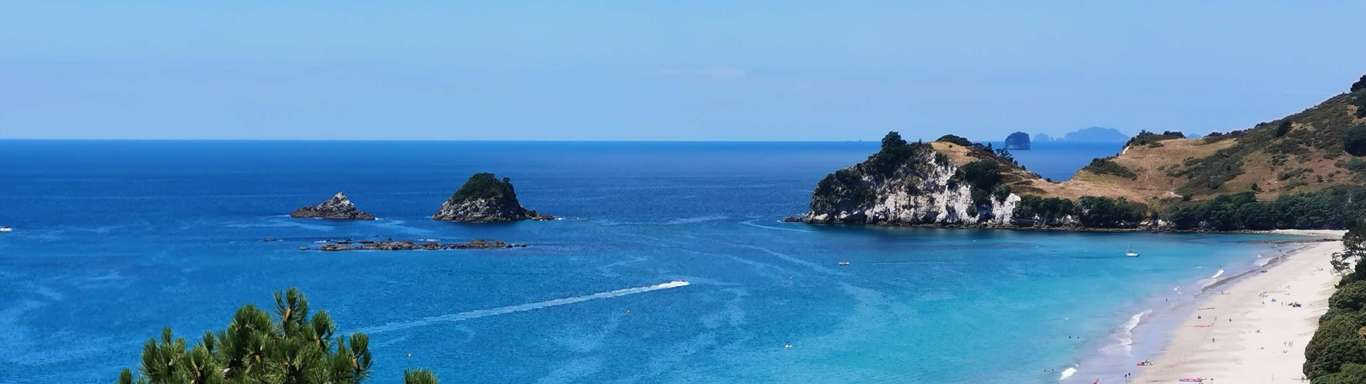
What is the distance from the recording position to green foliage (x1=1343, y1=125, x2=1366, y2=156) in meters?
165

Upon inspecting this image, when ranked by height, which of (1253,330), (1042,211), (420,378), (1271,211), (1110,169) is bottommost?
(1253,330)

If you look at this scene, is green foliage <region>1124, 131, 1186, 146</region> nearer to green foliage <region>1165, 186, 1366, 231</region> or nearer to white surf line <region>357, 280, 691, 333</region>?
green foliage <region>1165, 186, 1366, 231</region>

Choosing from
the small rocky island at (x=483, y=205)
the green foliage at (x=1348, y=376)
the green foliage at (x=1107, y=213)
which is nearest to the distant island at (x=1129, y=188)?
the green foliage at (x=1107, y=213)

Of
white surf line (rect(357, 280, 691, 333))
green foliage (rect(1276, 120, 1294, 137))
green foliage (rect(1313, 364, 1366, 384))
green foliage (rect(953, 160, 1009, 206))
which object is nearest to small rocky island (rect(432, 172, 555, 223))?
green foliage (rect(953, 160, 1009, 206))

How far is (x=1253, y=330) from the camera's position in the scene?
80.6 m

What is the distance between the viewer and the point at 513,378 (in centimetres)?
6838

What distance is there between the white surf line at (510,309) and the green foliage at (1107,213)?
6672 centimetres

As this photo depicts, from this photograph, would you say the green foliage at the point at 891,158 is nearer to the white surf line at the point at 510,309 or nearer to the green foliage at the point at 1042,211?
the green foliage at the point at 1042,211

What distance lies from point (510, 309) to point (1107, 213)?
3406 inches

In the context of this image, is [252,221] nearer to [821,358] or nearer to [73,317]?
[73,317]

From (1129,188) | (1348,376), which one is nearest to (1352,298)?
(1348,376)

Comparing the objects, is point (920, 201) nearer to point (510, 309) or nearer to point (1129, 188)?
point (1129, 188)

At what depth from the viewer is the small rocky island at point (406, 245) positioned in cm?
12675

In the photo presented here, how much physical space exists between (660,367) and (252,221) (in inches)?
3988
